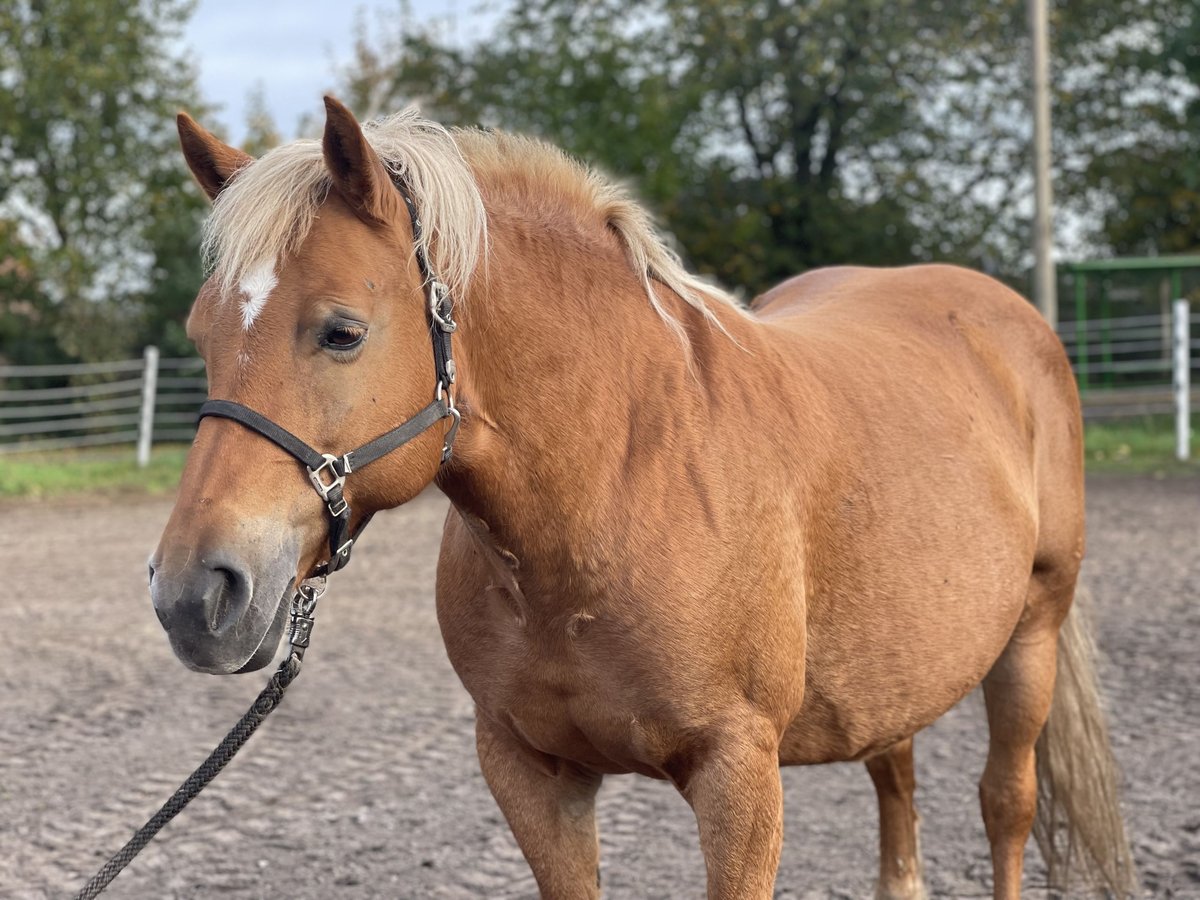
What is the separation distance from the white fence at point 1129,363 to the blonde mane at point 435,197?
13.6 m

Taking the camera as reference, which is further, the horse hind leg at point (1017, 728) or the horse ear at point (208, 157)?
the horse hind leg at point (1017, 728)

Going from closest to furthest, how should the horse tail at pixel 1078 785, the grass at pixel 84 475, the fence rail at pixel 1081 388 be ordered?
the horse tail at pixel 1078 785 < the grass at pixel 84 475 < the fence rail at pixel 1081 388

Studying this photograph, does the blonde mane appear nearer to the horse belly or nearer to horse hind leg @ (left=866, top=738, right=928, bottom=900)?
the horse belly

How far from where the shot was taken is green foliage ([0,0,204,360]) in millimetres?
22922

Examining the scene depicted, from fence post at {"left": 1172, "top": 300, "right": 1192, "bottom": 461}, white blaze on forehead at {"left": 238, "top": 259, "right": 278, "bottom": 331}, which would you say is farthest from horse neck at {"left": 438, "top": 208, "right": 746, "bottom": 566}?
fence post at {"left": 1172, "top": 300, "right": 1192, "bottom": 461}

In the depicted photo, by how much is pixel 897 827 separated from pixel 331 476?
215cm

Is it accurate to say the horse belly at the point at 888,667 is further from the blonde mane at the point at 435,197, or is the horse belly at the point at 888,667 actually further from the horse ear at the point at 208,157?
the horse ear at the point at 208,157

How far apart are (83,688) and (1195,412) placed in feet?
45.9

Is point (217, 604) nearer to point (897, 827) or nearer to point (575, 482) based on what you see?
point (575, 482)

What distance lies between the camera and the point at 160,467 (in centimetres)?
1493

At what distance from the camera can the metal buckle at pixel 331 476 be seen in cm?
177

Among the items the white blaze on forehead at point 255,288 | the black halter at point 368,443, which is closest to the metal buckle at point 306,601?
the black halter at point 368,443

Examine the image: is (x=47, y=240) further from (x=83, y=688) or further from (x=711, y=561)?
(x=711, y=561)

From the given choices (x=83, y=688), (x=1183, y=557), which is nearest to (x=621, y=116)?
(x=1183, y=557)
